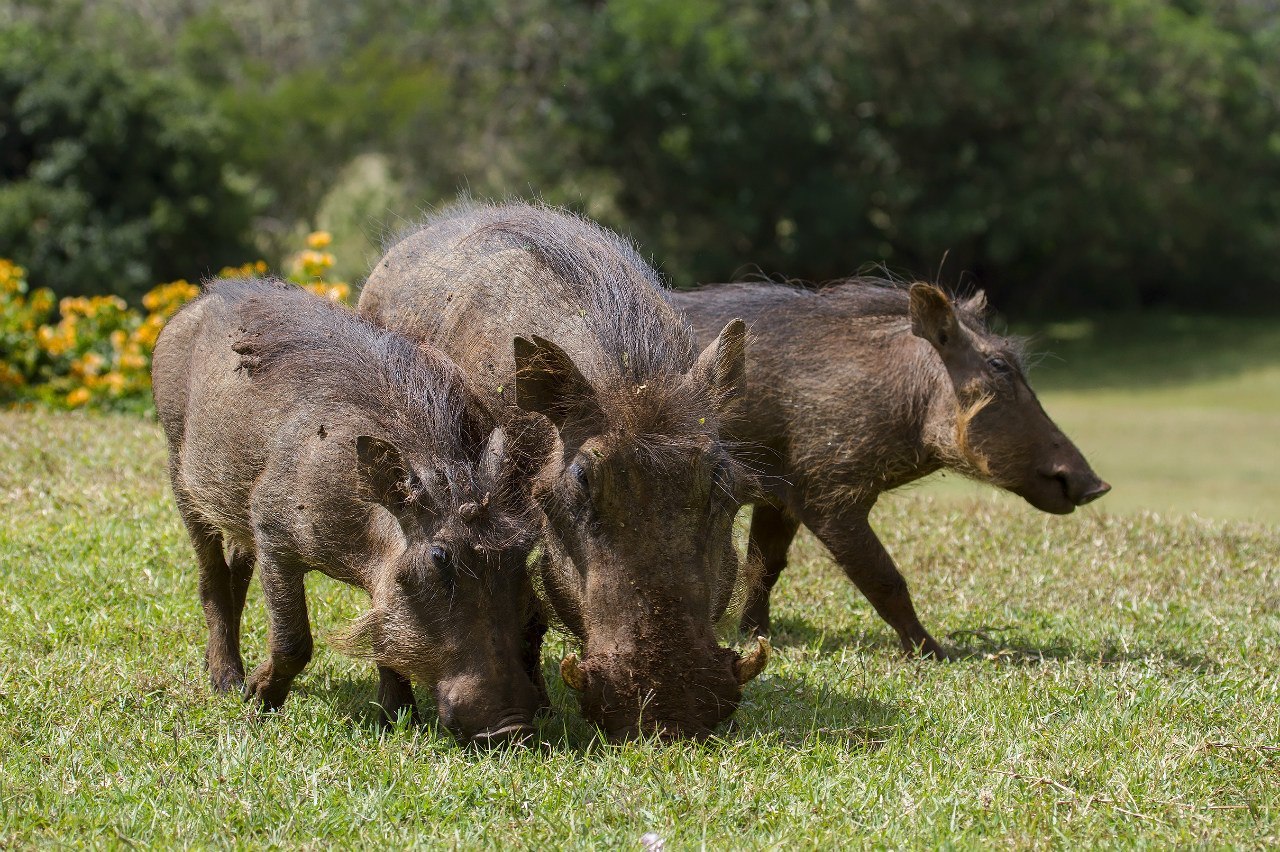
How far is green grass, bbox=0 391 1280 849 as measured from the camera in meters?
3.50

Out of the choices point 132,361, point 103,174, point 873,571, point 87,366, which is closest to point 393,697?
point 873,571

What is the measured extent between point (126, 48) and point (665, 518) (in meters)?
24.7

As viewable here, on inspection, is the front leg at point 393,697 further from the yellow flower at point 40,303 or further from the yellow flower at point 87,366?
the yellow flower at point 40,303

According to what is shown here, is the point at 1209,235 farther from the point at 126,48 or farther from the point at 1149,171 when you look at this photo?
the point at 126,48

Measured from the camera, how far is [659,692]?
387cm

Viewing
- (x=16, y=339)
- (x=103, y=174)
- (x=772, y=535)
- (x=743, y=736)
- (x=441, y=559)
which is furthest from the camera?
(x=103, y=174)


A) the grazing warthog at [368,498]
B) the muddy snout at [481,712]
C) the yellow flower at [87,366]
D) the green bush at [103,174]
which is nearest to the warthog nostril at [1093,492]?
the grazing warthog at [368,498]

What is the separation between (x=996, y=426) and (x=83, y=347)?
7.09 m

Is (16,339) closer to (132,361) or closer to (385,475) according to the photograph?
(132,361)

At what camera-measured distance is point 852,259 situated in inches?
936

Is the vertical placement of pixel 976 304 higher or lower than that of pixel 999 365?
higher

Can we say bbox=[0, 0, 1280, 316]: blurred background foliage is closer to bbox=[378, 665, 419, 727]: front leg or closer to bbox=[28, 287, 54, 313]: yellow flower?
bbox=[28, 287, 54, 313]: yellow flower

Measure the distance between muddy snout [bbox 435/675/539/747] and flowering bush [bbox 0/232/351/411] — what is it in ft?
19.7

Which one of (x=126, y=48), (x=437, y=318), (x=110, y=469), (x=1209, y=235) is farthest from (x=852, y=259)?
(x=437, y=318)
